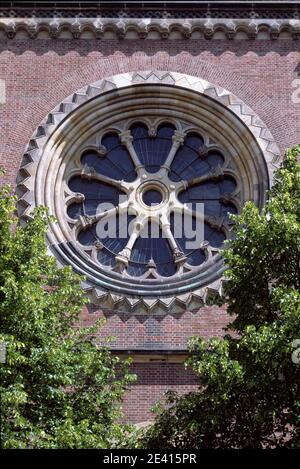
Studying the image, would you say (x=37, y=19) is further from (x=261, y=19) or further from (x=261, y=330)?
(x=261, y=330)

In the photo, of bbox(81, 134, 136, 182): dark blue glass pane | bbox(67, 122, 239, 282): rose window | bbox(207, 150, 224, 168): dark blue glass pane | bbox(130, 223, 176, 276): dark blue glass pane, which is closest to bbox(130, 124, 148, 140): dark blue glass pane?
bbox(67, 122, 239, 282): rose window

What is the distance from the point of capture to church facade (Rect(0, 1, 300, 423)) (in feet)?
88.9

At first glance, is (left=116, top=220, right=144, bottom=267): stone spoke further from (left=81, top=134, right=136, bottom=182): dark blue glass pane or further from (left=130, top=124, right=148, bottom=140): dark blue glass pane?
(left=130, top=124, right=148, bottom=140): dark blue glass pane

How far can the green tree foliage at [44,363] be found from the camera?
20000mm

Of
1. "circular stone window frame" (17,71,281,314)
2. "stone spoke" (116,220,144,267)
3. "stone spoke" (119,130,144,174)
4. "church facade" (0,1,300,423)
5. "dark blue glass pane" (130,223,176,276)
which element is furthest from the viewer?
"stone spoke" (119,130,144,174)

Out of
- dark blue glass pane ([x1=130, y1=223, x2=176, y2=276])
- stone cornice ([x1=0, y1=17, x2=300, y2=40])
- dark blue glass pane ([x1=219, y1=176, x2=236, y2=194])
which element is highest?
stone cornice ([x1=0, y1=17, x2=300, y2=40])

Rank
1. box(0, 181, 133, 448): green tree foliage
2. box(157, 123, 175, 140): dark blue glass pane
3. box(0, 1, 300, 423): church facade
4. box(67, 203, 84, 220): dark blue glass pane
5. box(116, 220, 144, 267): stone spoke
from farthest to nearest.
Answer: box(157, 123, 175, 140): dark blue glass pane, box(67, 203, 84, 220): dark blue glass pane, box(116, 220, 144, 267): stone spoke, box(0, 1, 300, 423): church facade, box(0, 181, 133, 448): green tree foliage

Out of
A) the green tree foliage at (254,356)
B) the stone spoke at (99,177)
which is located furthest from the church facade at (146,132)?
the green tree foliage at (254,356)

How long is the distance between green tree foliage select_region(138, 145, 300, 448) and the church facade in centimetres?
473

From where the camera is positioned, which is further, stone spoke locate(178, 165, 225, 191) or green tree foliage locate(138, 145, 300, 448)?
stone spoke locate(178, 165, 225, 191)

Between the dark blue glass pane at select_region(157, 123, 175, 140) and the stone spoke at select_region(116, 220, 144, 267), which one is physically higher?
the dark blue glass pane at select_region(157, 123, 175, 140)

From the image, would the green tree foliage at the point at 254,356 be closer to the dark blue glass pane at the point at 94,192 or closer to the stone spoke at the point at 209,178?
the stone spoke at the point at 209,178
